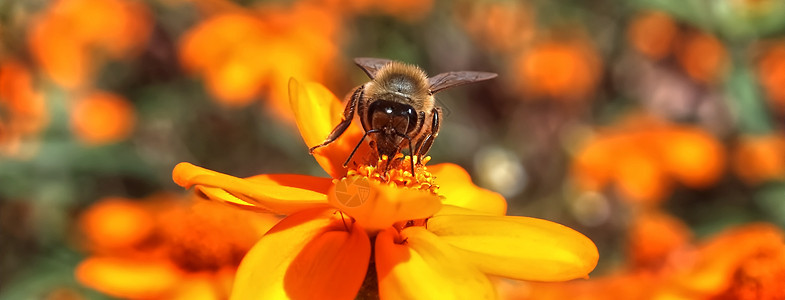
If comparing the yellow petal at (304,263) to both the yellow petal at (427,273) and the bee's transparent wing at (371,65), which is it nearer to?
the yellow petal at (427,273)

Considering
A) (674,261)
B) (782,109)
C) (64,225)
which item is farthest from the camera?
(782,109)

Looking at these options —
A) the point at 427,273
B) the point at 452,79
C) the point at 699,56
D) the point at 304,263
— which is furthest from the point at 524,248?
the point at 699,56

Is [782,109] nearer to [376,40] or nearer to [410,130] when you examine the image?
[376,40]

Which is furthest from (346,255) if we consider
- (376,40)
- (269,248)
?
(376,40)

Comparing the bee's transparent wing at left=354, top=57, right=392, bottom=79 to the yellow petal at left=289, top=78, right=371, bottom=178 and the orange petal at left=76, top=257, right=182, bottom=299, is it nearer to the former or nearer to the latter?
the yellow petal at left=289, top=78, right=371, bottom=178

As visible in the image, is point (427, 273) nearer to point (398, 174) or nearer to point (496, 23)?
point (398, 174)

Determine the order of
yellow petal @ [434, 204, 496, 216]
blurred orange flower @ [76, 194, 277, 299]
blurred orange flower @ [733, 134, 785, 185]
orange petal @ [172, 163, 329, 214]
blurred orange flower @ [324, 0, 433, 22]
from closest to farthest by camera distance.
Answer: orange petal @ [172, 163, 329, 214]
yellow petal @ [434, 204, 496, 216]
blurred orange flower @ [76, 194, 277, 299]
blurred orange flower @ [733, 134, 785, 185]
blurred orange flower @ [324, 0, 433, 22]

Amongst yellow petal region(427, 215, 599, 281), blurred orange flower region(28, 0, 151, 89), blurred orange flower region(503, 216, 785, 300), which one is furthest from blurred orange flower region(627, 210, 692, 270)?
blurred orange flower region(28, 0, 151, 89)
